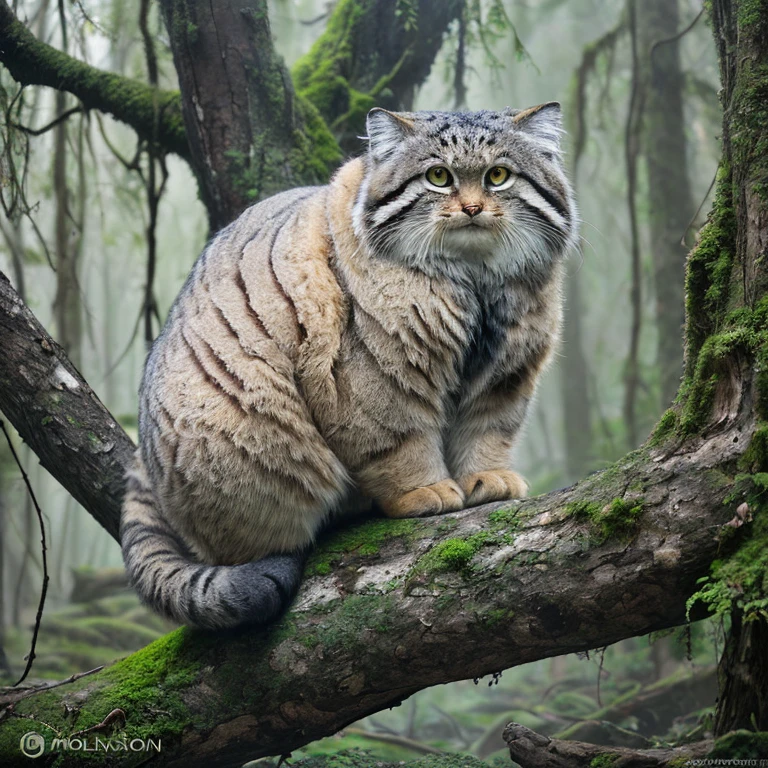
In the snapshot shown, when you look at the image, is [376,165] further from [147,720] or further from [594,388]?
[594,388]

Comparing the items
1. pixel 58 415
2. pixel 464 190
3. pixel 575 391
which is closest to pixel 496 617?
pixel 464 190

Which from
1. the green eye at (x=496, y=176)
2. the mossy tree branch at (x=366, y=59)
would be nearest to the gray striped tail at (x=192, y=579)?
the green eye at (x=496, y=176)

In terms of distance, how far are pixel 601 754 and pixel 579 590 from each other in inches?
42.2

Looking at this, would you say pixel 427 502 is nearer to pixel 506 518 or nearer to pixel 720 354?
pixel 506 518

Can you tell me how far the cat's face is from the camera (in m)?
3.65

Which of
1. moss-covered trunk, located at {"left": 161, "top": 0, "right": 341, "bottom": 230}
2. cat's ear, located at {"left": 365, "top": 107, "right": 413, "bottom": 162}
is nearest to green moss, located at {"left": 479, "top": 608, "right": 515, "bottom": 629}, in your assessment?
cat's ear, located at {"left": 365, "top": 107, "right": 413, "bottom": 162}

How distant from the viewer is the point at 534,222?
380cm

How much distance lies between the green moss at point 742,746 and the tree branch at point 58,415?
10.7 ft

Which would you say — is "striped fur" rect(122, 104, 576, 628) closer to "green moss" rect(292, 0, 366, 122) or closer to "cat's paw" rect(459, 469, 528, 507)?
"cat's paw" rect(459, 469, 528, 507)

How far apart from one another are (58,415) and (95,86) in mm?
2819

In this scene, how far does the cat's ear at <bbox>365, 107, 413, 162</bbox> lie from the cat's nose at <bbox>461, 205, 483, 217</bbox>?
56cm

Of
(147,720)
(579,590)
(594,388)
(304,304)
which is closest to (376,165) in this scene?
(304,304)

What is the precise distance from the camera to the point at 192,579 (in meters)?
3.46

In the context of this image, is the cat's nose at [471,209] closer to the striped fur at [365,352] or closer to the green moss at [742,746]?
the striped fur at [365,352]
